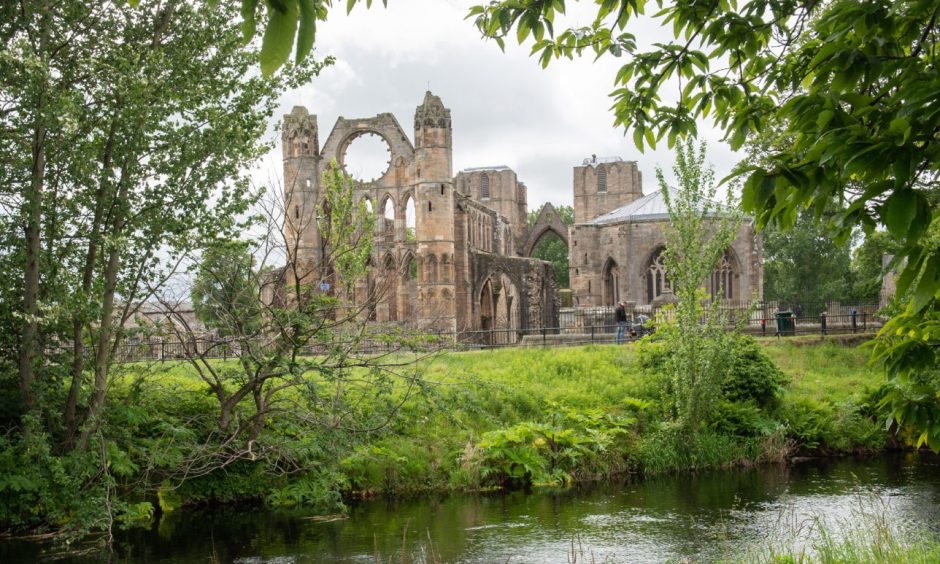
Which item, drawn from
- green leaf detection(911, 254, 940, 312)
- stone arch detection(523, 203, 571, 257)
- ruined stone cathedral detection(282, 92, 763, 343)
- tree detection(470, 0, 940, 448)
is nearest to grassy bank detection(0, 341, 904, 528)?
tree detection(470, 0, 940, 448)

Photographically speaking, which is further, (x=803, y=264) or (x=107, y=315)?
(x=803, y=264)

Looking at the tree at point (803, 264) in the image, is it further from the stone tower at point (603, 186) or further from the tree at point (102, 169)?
the tree at point (102, 169)

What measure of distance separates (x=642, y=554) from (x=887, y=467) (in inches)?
340

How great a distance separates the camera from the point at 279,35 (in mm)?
2107

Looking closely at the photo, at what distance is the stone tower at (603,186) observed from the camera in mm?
66562

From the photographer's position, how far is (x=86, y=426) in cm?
1295

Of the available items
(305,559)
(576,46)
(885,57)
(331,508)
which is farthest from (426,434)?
(885,57)

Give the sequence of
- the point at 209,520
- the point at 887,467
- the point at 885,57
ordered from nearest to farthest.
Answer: the point at 885,57 < the point at 209,520 < the point at 887,467

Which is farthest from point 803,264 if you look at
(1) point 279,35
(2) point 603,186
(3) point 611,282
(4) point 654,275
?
(1) point 279,35

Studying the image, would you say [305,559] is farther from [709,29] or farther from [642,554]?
[709,29]

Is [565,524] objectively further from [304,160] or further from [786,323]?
[304,160]

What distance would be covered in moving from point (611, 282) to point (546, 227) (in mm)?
20187

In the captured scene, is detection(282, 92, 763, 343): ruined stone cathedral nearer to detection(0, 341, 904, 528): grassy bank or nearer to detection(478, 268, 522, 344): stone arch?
detection(478, 268, 522, 344): stone arch

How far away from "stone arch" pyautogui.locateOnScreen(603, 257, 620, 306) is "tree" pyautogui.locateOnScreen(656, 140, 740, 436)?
2691 centimetres
